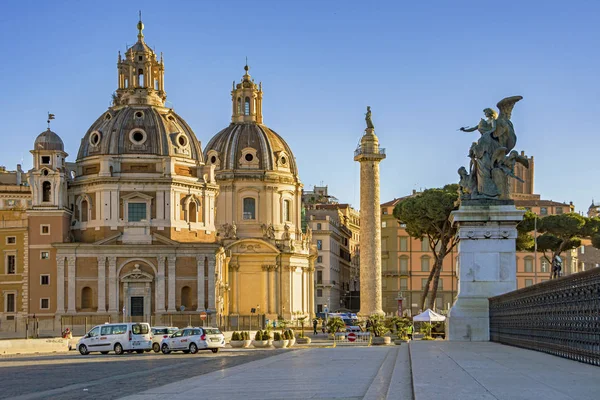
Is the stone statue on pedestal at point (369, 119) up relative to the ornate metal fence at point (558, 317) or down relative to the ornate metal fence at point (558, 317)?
up

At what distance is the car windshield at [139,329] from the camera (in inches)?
1813

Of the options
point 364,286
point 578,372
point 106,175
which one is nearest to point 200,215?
point 106,175

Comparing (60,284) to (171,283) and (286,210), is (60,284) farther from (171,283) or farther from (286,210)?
(286,210)

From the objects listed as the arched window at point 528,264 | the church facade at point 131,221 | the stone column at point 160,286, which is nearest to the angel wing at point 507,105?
the church facade at point 131,221

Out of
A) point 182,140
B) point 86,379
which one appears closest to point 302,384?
point 86,379

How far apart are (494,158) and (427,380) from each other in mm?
13500

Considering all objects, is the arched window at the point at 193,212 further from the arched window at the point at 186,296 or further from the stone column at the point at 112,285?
the stone column at the point at 112,285

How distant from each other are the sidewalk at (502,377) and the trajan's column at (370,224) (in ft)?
226

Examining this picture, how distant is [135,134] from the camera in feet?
291

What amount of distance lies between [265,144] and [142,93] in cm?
1818

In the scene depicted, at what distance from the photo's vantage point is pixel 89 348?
45.8 meters

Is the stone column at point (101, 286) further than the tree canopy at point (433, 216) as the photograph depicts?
No

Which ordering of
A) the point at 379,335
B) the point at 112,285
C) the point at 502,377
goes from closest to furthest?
1. the point at 502,377
2. the point at 379,335
3. the point at 112,285

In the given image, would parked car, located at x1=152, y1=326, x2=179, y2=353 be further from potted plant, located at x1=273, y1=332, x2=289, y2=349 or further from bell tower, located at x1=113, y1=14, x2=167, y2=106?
bell tower, located at x1=113, y1=14, x2=167, y2=106
